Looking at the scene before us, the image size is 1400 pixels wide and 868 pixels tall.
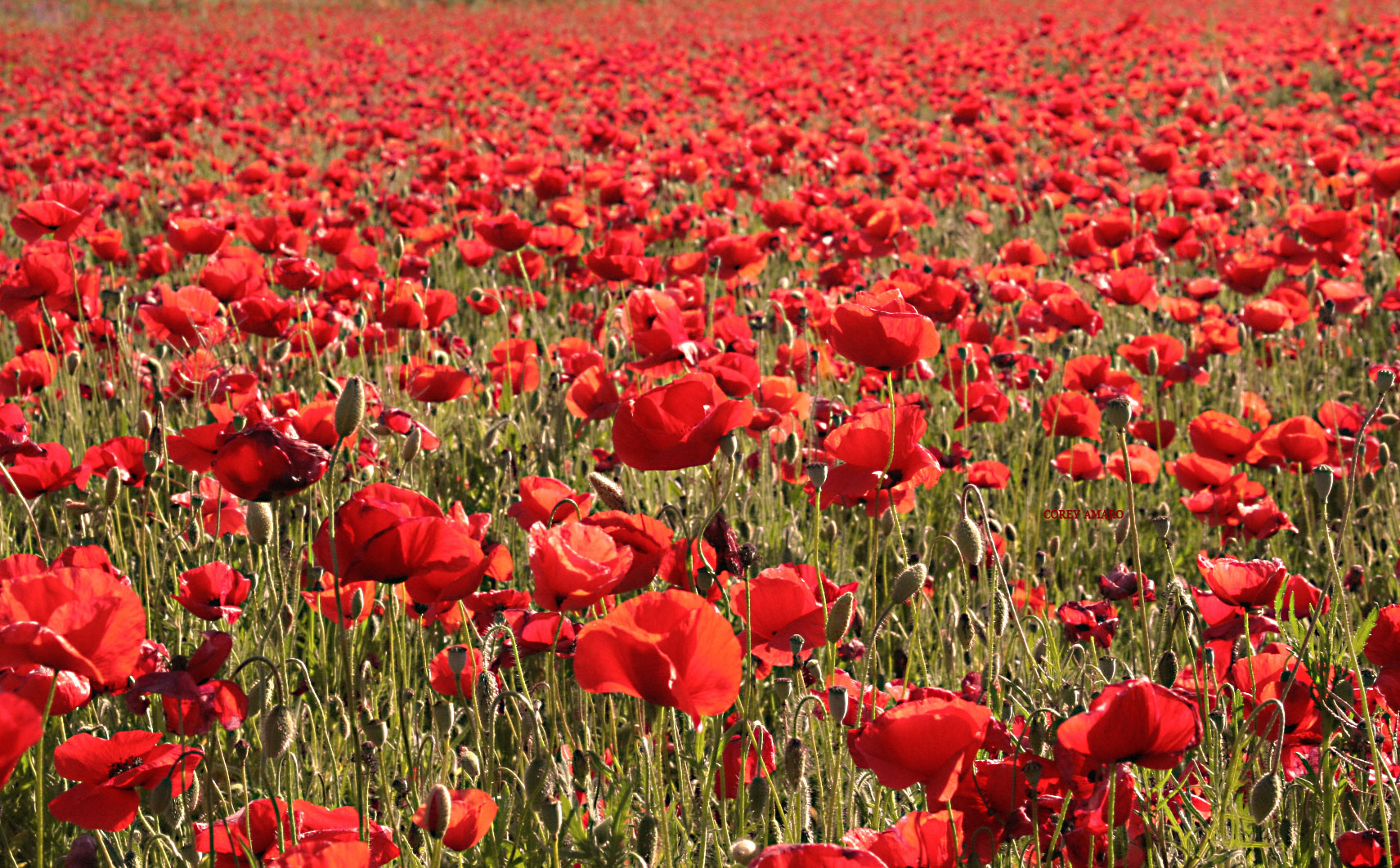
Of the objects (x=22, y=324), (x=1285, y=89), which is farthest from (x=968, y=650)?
(x=1285, y=89)

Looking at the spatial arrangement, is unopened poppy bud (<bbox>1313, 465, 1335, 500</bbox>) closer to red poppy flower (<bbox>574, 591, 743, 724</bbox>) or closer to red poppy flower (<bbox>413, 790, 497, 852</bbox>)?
red poppy flower (<bbox>574, 591, 743, 724</bbox>)

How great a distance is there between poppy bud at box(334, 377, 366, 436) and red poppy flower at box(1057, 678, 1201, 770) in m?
0.83

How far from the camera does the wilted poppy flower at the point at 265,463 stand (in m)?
1.24

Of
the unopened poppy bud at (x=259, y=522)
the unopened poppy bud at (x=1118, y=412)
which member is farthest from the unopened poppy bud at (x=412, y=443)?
the unopened poppy bud at (x=1118, y=412)

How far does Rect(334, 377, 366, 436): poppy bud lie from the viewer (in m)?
1.28

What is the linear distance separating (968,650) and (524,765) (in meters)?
1.03

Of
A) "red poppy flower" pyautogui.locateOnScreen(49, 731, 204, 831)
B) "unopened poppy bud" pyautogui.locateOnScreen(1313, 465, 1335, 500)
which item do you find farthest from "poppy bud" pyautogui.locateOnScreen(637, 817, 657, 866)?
"unopened poppy bud" pyautogui.locateOnScreen(1313, 465, 1335, 500)

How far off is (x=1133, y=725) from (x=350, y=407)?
894 millimetres

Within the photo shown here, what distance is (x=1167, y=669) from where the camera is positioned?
4.98ft

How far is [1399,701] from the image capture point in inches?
52.8

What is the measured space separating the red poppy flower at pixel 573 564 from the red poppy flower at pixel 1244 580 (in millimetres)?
858

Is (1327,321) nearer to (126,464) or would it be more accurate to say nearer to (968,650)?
(968,650)

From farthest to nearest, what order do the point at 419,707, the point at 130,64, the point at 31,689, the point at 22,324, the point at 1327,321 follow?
the point at 130,64 < the point at 1327,321 < the point at 22,324 < the point at 419,707 < the point at 31,689

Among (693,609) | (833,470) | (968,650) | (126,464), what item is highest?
(693,609)
